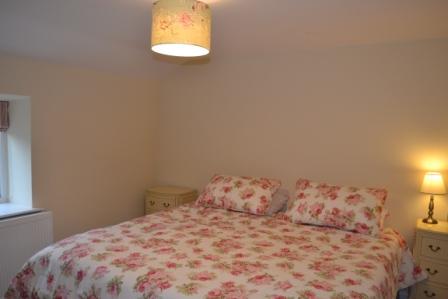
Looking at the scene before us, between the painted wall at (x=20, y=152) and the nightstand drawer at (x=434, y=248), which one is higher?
the painted wall at (x=20, y=152)

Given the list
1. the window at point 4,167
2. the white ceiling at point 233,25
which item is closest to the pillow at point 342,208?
the white ceiling at point 233,25

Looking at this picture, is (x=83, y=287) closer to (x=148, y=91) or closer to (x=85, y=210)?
(x=85, y=210)

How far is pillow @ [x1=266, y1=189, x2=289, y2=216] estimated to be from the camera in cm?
285

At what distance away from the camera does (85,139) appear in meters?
3.13

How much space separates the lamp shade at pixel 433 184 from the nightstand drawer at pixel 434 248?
0.33 m

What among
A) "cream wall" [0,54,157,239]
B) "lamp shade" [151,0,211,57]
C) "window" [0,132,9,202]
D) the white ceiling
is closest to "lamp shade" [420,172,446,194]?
the white ceiling

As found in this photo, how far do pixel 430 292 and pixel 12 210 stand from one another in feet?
10.4

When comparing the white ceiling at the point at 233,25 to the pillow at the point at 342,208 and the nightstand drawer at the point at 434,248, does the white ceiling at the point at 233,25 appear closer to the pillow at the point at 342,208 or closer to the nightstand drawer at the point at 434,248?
the pillow at the point at 342,208

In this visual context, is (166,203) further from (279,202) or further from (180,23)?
(180,23)

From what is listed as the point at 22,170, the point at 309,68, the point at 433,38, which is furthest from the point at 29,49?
the point at 433,38

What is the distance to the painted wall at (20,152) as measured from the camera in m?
2.73

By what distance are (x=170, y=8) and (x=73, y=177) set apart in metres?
1.96

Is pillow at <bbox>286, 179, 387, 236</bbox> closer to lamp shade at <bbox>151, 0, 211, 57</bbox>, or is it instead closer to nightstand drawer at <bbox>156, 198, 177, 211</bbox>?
nightstand drawer at <bbox>156, 198, 177, 211</bbox>

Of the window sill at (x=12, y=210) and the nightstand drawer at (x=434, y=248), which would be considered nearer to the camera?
the nightstand drawer at (x=434, y=248)
